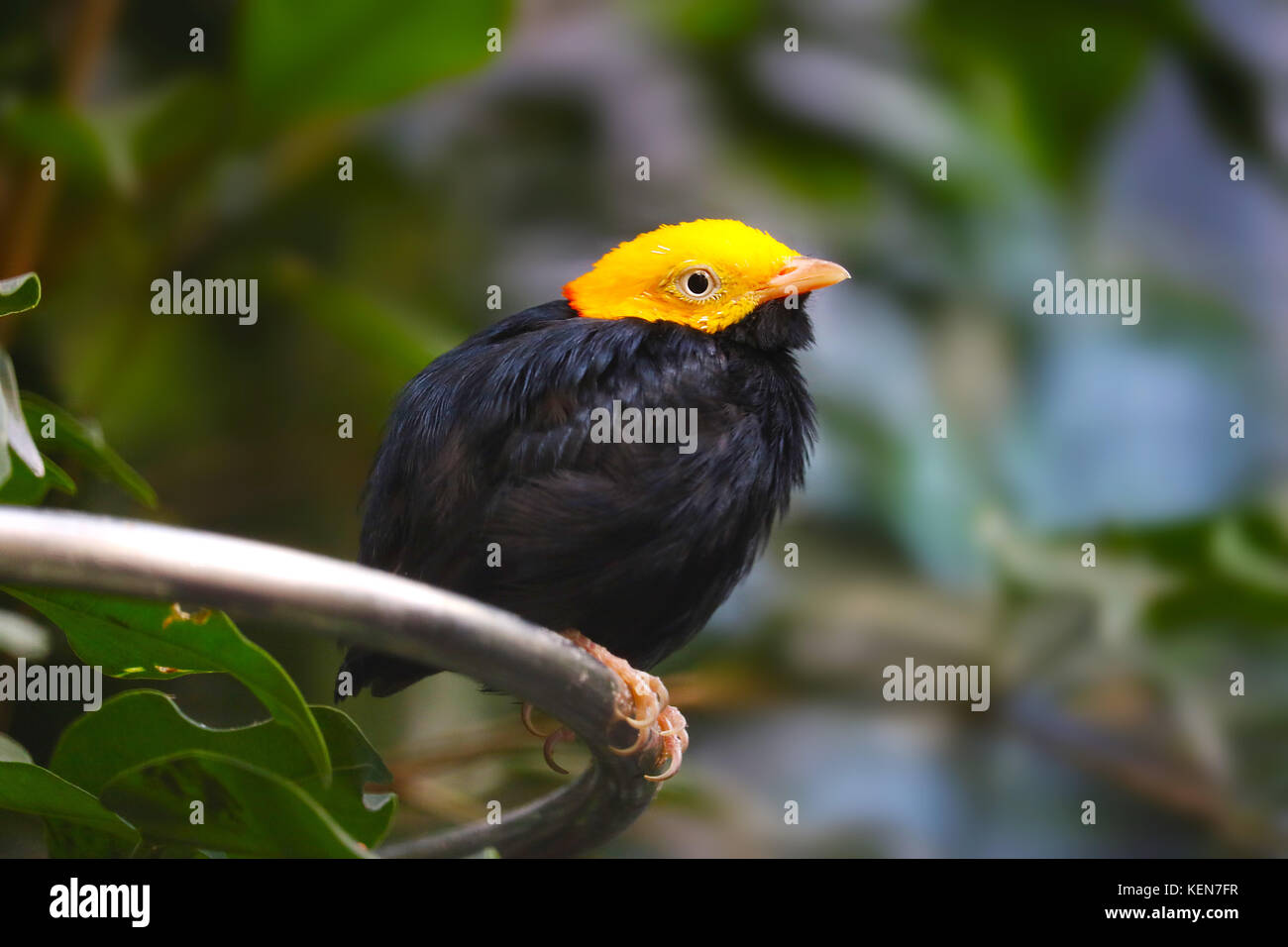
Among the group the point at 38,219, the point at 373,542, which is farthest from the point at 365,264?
the point at 373,542

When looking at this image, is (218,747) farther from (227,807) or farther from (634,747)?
(634,747)

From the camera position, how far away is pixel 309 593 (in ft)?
2.20

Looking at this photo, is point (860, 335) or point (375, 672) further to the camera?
point (860, 335)

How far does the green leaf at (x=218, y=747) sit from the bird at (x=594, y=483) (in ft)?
0.40

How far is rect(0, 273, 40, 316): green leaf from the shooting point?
790 millimetres

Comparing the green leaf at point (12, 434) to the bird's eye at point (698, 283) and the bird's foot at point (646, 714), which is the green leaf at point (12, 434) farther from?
the bird's eye at point (698, 283)

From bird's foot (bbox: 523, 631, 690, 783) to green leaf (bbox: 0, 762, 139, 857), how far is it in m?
0.31
